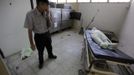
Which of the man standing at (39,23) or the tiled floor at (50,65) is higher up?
the man standing at (39,23)

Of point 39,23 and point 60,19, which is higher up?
point 39,23

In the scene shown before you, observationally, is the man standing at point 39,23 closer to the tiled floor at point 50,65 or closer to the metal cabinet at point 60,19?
the tiled floor at point 50,65

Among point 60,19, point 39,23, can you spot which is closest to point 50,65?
point 39,23

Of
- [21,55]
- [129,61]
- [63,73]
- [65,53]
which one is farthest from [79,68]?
[21,55]

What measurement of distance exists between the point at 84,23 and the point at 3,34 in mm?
3963

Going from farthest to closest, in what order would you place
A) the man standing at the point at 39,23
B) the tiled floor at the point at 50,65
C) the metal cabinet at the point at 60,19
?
the metal cabinet at the point at 60,19, the tiled floor at the point at 50,65, the man standing at the point at 39,23

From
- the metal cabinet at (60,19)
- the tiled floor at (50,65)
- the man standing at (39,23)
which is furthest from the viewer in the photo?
the metal cabinet at (60,19)

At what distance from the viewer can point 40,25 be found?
1863 millimetres

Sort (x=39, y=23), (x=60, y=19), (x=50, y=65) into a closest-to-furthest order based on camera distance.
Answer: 1. (x=39, y=23)
2. (x=50, y=65)
3. (x=60, y=19)

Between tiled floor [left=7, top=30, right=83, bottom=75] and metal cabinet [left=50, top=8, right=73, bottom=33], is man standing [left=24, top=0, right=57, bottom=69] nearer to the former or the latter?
tiled floor [left=7, top=30, right=83, bottom=75]

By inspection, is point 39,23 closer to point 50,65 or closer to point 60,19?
point 50,65

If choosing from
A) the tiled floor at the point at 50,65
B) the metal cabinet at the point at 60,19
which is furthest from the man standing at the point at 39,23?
the metal cabinet at the point at 60,19

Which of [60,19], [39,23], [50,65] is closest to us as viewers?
[39,23]

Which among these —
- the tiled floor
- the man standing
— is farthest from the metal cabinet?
the man standing
